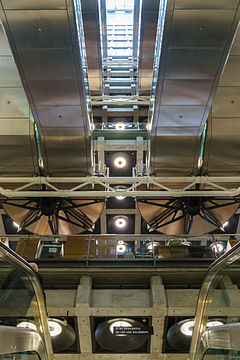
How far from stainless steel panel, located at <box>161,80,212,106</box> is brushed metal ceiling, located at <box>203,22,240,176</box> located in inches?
46.4

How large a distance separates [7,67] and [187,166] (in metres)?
6.88

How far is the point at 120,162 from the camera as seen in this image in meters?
15.4

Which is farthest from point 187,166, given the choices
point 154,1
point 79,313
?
point 154,1

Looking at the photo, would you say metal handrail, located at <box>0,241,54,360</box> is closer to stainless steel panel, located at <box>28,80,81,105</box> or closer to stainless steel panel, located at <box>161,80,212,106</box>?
stainless steel panel, located at <box>28,80,81,105</box>

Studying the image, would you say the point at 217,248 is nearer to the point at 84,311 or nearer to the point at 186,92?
the point at 84,311

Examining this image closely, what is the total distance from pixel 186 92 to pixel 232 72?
64.8 inches

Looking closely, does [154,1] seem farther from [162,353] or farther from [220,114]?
[162,353]

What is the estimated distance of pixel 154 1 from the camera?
52.9 ft

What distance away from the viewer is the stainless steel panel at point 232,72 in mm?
8656

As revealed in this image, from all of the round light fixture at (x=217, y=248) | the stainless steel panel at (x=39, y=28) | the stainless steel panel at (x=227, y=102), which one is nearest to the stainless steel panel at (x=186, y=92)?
the stainless steel panel at (x=227, y=102)

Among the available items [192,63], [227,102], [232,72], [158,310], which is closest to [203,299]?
[158,310]

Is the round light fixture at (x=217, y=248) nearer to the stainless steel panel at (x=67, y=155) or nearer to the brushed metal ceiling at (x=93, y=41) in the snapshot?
the stainless steel panel at (x=67, y=155)

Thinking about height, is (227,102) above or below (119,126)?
below

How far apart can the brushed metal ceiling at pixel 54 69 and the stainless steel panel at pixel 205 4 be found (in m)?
2.23
